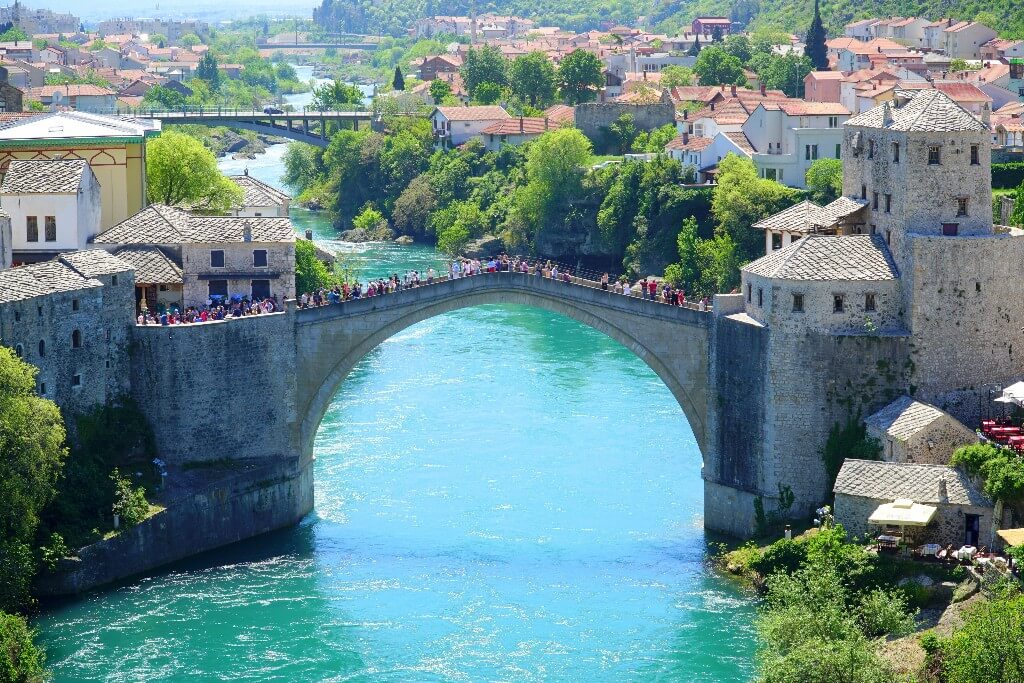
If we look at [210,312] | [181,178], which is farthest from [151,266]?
[181,178]

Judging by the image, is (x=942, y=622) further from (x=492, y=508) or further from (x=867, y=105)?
(x=867, y=105)

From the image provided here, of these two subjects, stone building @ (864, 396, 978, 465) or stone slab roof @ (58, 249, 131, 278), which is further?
stone slab roof @ (58, 249, 131, 278)

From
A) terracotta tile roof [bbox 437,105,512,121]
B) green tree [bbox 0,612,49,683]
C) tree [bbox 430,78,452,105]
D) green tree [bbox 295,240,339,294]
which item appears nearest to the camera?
green tree [bbox 0,612,49,683]

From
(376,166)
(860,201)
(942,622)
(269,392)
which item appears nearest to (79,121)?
(269,392)

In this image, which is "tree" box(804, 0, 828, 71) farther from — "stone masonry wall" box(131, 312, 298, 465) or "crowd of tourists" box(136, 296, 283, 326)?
"stone masonry wall" box(131, 312, 298, 465)

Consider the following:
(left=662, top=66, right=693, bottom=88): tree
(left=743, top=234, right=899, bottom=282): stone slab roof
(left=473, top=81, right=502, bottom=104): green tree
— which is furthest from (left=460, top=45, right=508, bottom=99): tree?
(left=743, top=234, right=899, bottom=282): stone slab roof

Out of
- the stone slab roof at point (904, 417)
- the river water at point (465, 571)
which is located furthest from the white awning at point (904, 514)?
the river water at point (465, 571)

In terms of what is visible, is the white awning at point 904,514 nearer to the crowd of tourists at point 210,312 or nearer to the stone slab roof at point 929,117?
the stone slab roof at point 929,117
